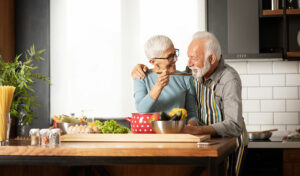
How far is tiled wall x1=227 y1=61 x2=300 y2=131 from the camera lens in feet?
15.2

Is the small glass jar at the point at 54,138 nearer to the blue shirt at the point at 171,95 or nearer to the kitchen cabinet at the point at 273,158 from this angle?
the blue shirt at the point at 171,95

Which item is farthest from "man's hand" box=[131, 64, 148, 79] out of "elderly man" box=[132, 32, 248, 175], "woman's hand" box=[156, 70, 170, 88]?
"woman's hand" box=[156, 70, 170, 88]

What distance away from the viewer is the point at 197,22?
15.6 ft

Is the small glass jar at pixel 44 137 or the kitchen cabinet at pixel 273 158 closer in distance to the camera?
the small glass jar at pixel 44 137

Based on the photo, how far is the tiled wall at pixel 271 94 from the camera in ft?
15.2

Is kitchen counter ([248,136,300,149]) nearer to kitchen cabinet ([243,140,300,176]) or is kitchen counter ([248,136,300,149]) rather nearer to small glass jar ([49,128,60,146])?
kitchen cabinet ([243,140,300,176])

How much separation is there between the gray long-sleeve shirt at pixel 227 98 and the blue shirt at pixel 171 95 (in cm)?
12

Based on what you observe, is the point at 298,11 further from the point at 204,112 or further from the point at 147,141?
the point at 147,141

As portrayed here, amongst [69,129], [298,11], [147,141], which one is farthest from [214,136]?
[298,11]

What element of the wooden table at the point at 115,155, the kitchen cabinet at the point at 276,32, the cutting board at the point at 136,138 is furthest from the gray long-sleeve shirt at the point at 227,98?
the kitchen cabinet at the point at 276,32

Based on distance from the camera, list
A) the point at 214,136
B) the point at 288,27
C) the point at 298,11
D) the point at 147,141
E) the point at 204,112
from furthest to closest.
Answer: the point at 288,27
the point at 298,11
the point at 204,112
the point at 214,136
the point at 147,141

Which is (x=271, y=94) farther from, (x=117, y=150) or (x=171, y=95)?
(x=117, y=150)

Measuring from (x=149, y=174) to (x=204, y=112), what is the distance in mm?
761

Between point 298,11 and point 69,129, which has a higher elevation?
point 298,11
